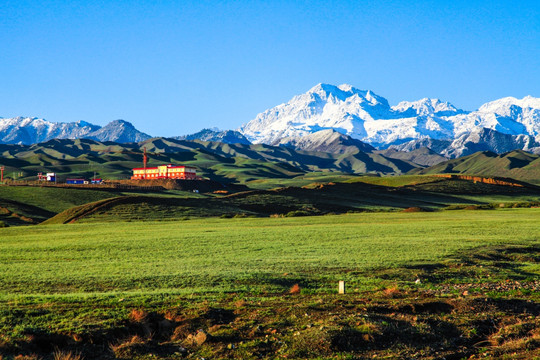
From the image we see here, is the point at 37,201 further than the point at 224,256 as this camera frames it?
Yes

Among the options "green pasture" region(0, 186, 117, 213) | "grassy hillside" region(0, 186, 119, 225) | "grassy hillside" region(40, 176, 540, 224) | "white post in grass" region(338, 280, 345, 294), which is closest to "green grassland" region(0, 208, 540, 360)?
"white post in grass" region(338, 280, 345, 294)

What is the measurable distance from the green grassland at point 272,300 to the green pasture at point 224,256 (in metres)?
0.16

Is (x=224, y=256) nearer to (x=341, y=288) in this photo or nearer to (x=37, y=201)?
(x=341, y=288)

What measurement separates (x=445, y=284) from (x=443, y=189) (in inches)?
5937

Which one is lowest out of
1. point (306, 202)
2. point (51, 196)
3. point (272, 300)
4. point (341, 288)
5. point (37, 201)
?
point (272, 300)

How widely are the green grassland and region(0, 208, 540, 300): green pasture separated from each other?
157 mm

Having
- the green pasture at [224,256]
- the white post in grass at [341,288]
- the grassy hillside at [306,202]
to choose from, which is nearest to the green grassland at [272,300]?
the green pasture at [224,256]

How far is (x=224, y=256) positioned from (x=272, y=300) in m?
17.1

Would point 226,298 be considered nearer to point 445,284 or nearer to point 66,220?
point 445,284

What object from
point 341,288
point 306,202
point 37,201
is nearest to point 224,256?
point 341,288

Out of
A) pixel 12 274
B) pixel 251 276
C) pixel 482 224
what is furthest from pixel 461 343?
pixel 482 224

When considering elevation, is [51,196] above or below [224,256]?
above

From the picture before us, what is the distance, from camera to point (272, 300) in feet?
85.0

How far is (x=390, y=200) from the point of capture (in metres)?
143
